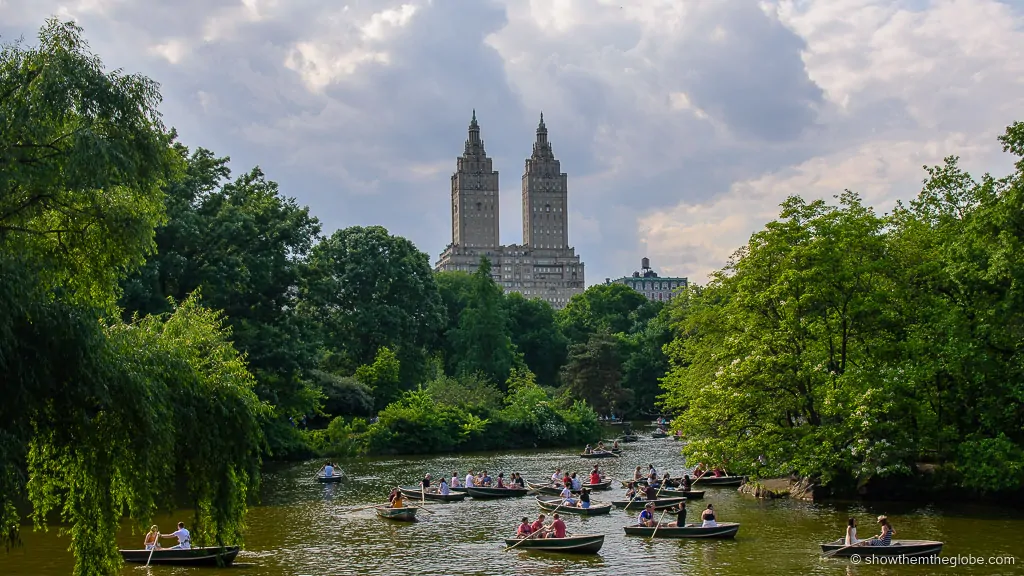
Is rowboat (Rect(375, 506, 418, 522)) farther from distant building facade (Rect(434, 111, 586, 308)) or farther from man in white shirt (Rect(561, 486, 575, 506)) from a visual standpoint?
distant building facade (Rect(434, 111, 586, 308))

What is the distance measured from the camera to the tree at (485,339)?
2913 inches

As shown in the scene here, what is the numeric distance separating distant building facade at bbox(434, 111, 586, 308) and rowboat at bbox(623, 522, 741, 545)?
157 metres

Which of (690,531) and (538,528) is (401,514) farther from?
(690,531)

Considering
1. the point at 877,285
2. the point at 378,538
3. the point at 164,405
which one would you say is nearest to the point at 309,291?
the point at 378,538

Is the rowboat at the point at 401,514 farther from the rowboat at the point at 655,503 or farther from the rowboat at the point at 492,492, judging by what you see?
the rowboat at the point at 655,503

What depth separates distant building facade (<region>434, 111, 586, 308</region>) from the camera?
188000 mm

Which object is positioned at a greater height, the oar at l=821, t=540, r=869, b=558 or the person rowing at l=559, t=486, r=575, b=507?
the person rowing at l=559, t=486, r=575, b=507

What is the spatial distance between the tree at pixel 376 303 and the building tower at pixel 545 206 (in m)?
117

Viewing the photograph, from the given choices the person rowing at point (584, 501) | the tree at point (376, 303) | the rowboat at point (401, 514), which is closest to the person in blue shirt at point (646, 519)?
the person rowing at point (584, 501)

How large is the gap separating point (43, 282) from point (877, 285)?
26.1 metres

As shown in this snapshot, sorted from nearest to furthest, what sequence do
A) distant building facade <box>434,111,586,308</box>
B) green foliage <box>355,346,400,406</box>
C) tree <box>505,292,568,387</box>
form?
green foliage <box>355,346,400,406</box>
tree <box>505,292,568,387</box>
distant building facade <box>434,111,586,308</box>

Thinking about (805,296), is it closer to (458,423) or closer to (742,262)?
(742,262)

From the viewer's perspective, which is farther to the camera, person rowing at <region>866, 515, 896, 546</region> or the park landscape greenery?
person rowing at <region>866, 515, 896, 546</region>

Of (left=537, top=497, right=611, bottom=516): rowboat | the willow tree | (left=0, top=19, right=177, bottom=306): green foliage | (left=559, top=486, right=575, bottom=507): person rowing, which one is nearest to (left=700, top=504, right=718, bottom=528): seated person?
(left=537, top=497, right=611, bottom=516): rowboat
